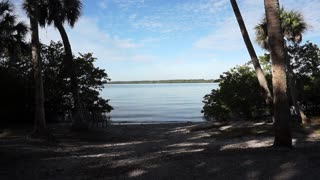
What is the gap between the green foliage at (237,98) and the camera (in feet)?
91.0

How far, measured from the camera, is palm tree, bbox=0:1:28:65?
68.7ft

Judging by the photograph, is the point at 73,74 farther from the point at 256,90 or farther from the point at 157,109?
the point at 157,109

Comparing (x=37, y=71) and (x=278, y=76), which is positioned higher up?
(x=37, y=71)

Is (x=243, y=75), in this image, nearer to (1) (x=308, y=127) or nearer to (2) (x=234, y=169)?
(1) (x=308, y=127)

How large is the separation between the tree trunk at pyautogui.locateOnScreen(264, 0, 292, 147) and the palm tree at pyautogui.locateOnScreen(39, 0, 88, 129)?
14399 millimetres

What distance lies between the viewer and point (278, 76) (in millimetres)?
10828

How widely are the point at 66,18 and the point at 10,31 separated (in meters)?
3.44

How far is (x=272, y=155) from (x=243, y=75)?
1940 centimetres

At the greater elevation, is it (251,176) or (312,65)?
(312,65)

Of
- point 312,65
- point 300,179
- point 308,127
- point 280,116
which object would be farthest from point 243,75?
point 300,179

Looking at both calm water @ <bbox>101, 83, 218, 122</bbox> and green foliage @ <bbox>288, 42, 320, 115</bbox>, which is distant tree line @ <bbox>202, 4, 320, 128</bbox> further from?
calm water @ <bbox>101, 83, 218, 122</bbox>

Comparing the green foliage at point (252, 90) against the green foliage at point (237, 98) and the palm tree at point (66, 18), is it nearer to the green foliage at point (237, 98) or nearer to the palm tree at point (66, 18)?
the green foliage at point (237, 98)

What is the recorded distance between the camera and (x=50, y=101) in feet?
93.1

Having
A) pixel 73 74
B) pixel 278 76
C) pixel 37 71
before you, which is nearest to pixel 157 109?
pixel 73 74
